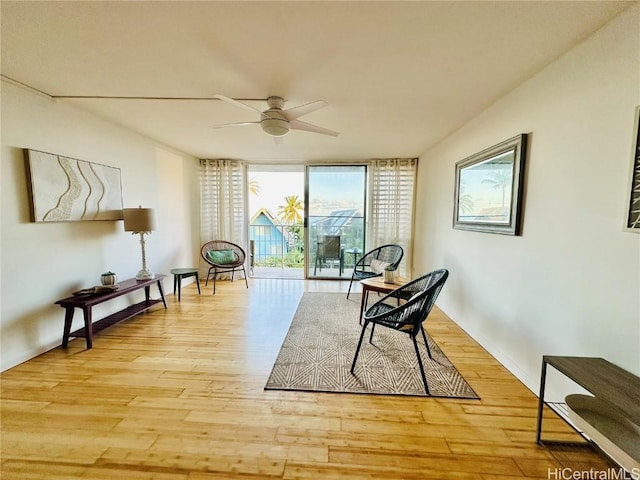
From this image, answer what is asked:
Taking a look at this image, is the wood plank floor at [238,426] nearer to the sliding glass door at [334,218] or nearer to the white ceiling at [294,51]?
the white ceiling at [294,51]

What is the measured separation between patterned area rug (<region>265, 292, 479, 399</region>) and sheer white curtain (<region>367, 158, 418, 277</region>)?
2.20 metres

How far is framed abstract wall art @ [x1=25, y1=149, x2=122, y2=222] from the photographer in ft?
7.15

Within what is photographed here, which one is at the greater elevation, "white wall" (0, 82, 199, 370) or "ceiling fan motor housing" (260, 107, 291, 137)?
"ceiling fan motor housing" (260, 107, 291, 137)

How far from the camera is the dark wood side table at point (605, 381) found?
1013 millimetres

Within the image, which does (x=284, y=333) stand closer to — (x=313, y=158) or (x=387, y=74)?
(x=387, y=74)

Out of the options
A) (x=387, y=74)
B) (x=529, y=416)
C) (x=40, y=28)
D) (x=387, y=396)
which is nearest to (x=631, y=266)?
(x=529, y=416)

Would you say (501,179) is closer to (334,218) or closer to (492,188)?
(492,188)

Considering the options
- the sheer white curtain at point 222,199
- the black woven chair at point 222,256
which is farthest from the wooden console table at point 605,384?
the sheer white curtain at point 222,199

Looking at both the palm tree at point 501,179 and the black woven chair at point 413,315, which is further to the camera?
the palm tree at point 501,179

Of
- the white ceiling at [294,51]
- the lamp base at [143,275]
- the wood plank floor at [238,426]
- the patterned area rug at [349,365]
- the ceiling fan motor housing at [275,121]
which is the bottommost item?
the wood plank floor at [238,426]

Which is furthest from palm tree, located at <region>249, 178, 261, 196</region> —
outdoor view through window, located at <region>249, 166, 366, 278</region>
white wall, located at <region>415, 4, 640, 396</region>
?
white wall, located at <region>415, 4, 640, 396</region>

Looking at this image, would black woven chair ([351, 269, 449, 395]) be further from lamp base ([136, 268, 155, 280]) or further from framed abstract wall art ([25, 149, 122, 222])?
framed abstract wall art ([25, 149, 122, 222])

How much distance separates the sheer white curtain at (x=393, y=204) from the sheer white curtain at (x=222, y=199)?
2.47 metres

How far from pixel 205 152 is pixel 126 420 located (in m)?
3.82
